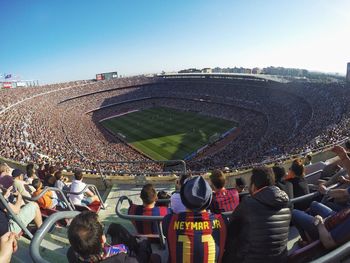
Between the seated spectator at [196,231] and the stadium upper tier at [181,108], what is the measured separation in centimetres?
1470

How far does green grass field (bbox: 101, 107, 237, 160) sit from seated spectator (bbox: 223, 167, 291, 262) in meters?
29.7

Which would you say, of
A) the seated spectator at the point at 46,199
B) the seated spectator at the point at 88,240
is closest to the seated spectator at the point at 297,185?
the seated spectator at the point at 88,240

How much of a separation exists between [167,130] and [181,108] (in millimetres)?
16268

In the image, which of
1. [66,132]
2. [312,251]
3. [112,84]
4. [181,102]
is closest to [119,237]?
[312,251]

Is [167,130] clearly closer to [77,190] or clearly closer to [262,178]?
[77,190]

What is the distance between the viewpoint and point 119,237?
3455 millimetres

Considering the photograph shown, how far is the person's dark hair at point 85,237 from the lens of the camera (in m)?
2.35

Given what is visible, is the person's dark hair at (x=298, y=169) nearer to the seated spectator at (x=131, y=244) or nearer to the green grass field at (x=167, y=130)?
the seated spectator at (x=131, y=244)

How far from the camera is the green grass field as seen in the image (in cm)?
3603

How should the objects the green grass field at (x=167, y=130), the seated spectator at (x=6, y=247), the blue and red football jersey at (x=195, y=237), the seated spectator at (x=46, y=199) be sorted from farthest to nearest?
the green grass field at (x=167, y=130), the seated spectator at (x=46, y=199), the blue and red football jersey at (x=195, y=237), the seated spectator at (x=6, y=247)

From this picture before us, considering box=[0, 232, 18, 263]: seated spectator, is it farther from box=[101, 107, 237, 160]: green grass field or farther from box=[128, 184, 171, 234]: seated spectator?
box=[101, 107, 237, 160]: green grass field

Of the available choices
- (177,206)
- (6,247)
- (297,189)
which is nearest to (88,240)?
(6,247)

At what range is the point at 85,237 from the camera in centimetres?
236

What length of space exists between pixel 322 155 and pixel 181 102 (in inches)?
2085
